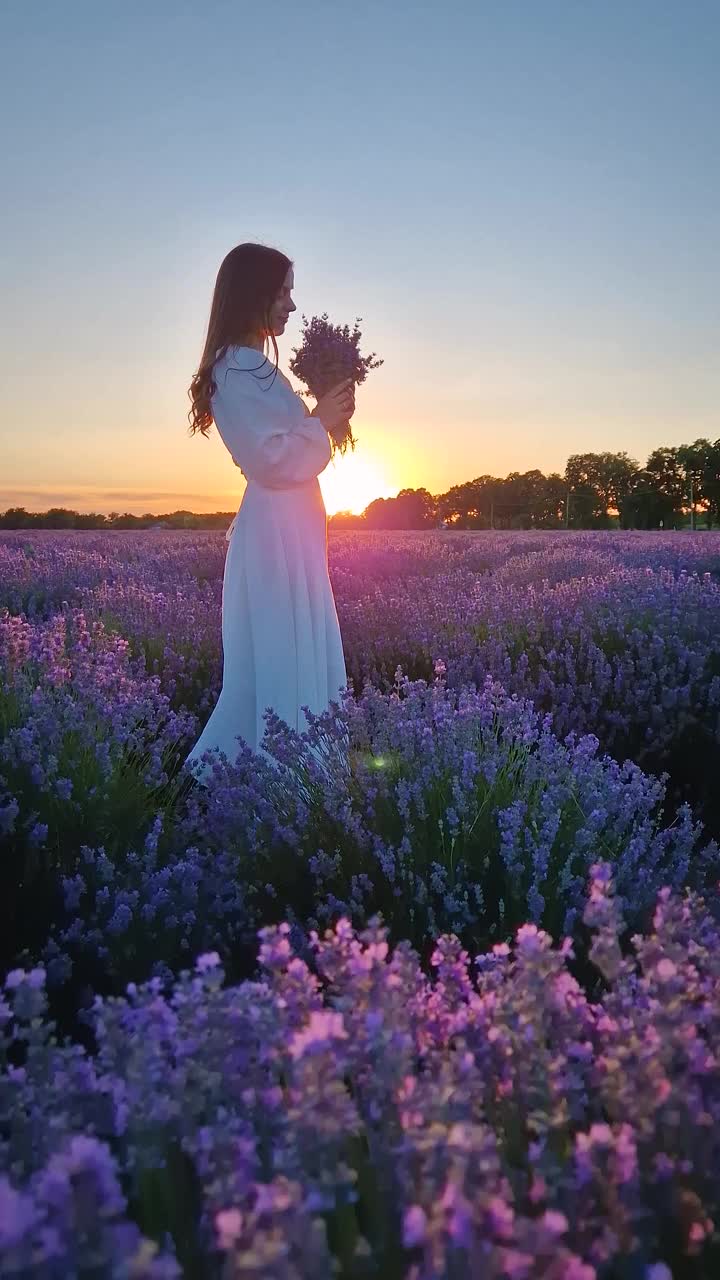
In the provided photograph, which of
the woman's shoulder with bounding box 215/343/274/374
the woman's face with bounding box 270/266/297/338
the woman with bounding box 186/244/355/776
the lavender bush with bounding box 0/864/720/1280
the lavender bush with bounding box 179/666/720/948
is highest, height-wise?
the woman's face with bounding box 270/266/297/338

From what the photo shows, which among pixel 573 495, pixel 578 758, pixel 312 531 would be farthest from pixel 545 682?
pixel 573 495

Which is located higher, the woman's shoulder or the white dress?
the woman's shoulder

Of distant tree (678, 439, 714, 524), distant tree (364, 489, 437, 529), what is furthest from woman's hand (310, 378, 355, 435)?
distant tree (678, 439, 714, 524)

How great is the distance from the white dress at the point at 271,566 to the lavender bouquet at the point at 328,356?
121mm

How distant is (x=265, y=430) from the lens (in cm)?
350

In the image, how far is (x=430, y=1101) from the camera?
0.87 meters

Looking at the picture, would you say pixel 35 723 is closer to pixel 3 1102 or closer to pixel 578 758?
pixel 578 758

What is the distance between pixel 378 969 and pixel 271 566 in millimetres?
2711

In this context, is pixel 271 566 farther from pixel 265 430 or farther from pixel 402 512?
pixel 402 512

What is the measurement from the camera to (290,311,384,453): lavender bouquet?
3.60 m

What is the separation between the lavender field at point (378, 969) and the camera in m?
0.82

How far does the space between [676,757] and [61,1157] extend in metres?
3.77

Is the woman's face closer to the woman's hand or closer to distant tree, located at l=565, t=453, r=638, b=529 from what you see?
the woman's hand

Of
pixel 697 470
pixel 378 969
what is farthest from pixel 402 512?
pixel 378 969
